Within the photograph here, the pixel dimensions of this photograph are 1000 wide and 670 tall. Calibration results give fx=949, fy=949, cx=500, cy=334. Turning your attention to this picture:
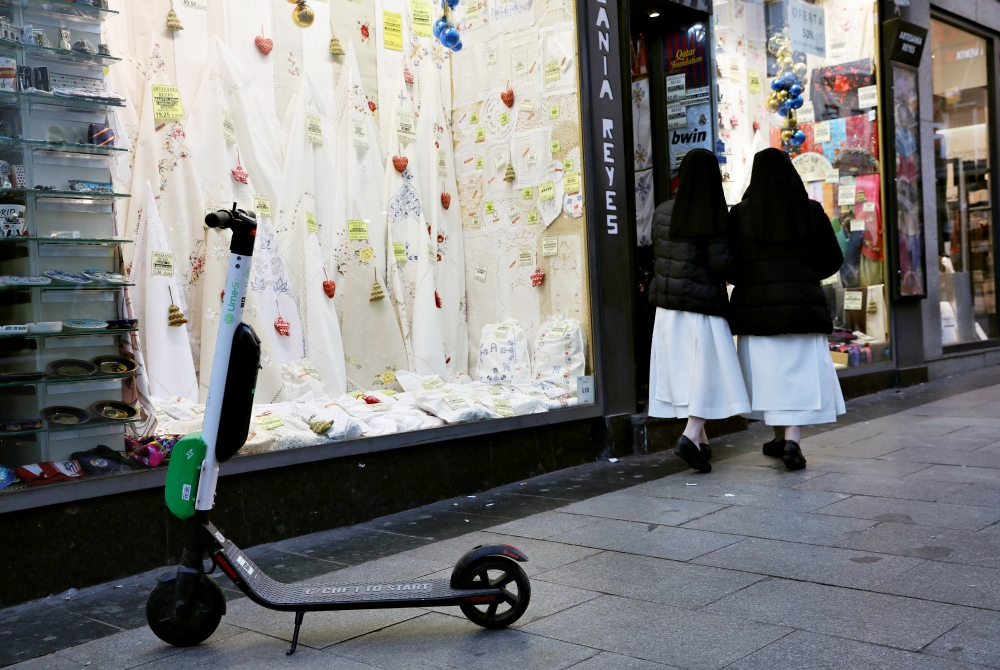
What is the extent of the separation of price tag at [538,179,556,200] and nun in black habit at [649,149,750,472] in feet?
3.03

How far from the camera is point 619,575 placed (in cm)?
352

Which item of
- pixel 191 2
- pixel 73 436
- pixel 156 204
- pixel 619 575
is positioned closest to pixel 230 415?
pixel 73 436

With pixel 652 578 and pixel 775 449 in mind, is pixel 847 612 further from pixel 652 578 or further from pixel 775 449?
pixel 775 449

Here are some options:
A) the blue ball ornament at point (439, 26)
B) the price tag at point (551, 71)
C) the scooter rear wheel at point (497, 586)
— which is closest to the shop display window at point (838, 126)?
the price tag at point (551, 71)

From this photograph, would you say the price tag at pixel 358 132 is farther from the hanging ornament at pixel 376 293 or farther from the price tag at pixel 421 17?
the hanging ornament at pixel 376 293

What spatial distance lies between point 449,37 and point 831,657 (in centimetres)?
455

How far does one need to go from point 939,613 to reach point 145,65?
4.69 metres

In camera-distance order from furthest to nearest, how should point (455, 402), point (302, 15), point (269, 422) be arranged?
point (302, 15) → point (455, 402) → point (269, 422)

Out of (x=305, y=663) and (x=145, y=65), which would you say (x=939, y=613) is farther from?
(x=145, y=65)

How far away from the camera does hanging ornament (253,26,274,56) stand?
18.9 ft

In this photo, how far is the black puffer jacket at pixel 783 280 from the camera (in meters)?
5.32

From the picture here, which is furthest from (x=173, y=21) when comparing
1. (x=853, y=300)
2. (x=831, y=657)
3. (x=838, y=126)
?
(x=853, y=300)

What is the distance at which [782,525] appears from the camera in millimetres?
4121

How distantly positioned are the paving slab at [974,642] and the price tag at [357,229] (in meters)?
4.29
